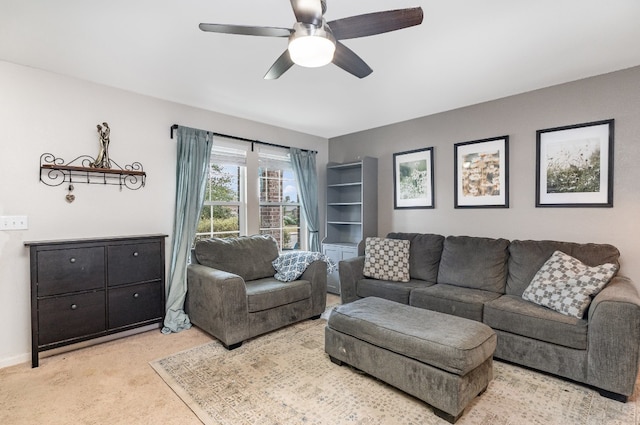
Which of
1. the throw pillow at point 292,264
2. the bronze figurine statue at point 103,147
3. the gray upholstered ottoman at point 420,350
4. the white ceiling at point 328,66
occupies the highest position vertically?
the white ceiling at point 328,66

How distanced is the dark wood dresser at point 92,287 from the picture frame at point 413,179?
2.98 m

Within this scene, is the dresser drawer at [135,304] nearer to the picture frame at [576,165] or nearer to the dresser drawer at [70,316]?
the dresser drawer at [70,316]

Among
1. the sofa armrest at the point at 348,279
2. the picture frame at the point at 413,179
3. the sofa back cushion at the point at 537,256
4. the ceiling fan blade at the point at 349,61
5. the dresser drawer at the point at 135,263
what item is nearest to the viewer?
the ceiling fan blade at the point at 349,61

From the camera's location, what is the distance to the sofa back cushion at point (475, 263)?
306cm

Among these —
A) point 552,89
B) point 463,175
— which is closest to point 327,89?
point 463,175

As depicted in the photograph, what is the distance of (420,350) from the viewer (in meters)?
1.96

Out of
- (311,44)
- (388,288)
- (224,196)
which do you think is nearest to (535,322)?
(388,288)

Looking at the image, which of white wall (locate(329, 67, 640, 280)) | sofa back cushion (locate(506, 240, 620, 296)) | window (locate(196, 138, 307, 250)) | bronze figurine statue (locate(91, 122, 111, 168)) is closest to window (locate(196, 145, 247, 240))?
window (locate(196, 138, 307, 250))

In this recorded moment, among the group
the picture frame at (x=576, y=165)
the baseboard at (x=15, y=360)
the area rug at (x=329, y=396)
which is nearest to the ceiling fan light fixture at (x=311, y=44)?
the area rug at (x=329, y=396)

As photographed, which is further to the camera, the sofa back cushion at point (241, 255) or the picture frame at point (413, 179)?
the picture frame at point (413, 179)

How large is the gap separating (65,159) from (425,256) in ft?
12.1

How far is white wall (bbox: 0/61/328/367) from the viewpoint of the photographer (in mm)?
2580

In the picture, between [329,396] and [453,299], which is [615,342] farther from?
[329,396]

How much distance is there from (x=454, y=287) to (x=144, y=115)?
11.9 ft
